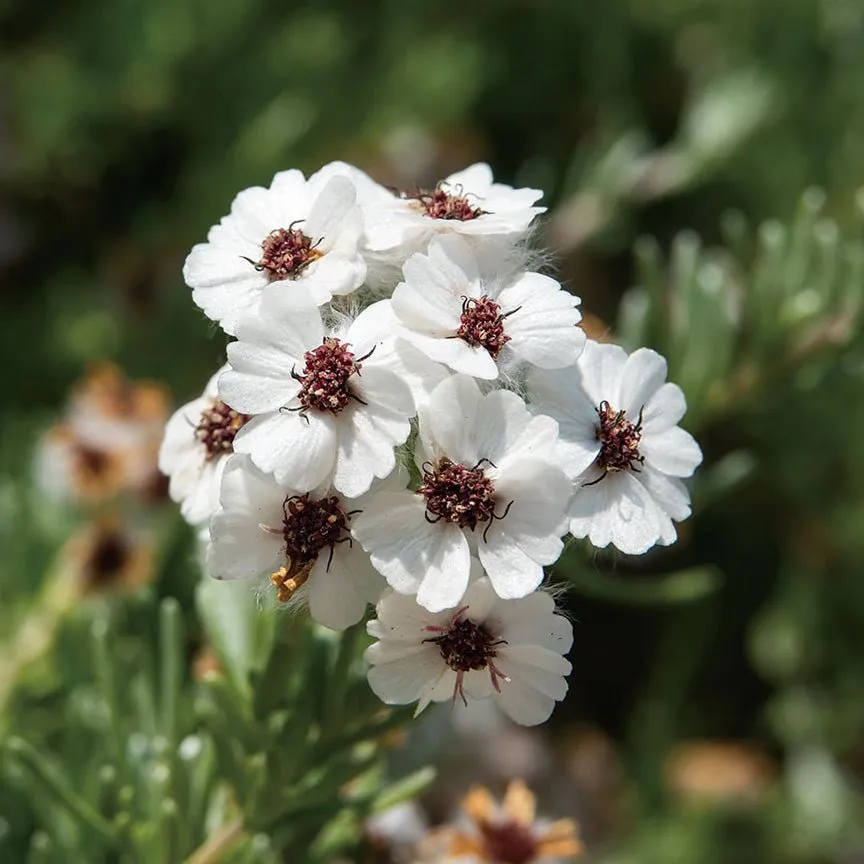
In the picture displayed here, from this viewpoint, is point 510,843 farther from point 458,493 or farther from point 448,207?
point 448,207

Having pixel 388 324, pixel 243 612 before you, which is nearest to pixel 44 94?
pixel 243 612

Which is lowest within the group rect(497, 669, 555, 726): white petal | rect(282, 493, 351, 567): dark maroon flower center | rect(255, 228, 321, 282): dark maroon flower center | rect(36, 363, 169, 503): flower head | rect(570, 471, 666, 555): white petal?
rect(497, 669, 555, 726): white petal

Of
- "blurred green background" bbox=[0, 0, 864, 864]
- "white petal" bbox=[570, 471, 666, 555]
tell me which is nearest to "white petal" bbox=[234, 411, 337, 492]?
"white petal" bbox=[570, 471, 666, 555]

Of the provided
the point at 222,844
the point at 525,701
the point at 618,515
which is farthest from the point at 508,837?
the point at 618,515

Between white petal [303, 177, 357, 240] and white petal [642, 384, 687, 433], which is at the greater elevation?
white petal [303, 177, 357, 240]

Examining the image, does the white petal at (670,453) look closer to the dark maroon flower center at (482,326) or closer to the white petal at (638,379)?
the white petal at (638,379)

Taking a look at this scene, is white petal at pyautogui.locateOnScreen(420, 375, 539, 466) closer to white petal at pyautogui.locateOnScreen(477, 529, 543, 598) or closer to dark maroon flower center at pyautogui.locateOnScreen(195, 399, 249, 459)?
white petal at pyautogui.locateOnScreen(477, 529, 543, 598)

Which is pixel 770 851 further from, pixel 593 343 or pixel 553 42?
pixel 553 42
